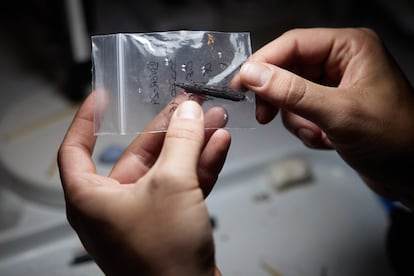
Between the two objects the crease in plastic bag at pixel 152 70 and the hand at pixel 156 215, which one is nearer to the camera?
the hand at pixel 156 215

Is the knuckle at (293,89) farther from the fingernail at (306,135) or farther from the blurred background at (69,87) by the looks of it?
the blurred background at (69,87)

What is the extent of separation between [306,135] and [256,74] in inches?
9.5

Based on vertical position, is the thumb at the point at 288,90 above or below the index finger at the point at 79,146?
above

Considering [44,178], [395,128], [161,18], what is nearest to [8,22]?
[161,18]

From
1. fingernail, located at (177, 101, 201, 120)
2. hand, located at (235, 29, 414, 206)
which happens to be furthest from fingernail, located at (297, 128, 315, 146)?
fingernail, located at (177, 101, 201, 120)

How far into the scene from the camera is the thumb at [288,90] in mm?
535

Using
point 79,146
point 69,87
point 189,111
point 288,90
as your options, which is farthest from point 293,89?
point 69,87

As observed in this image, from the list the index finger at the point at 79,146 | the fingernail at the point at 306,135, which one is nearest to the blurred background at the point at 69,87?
the fingernail at the point at 306,135

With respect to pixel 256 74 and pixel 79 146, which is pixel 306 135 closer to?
pixel 256 74

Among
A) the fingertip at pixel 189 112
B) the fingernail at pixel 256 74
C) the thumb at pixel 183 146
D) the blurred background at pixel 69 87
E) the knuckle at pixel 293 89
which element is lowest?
the blurred background at pixel 69 87

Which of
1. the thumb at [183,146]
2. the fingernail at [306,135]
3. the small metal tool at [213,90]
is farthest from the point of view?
the fingernail at [306,135]

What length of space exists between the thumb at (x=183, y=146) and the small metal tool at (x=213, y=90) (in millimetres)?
64

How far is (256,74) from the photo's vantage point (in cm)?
54

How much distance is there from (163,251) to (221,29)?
76 cm
